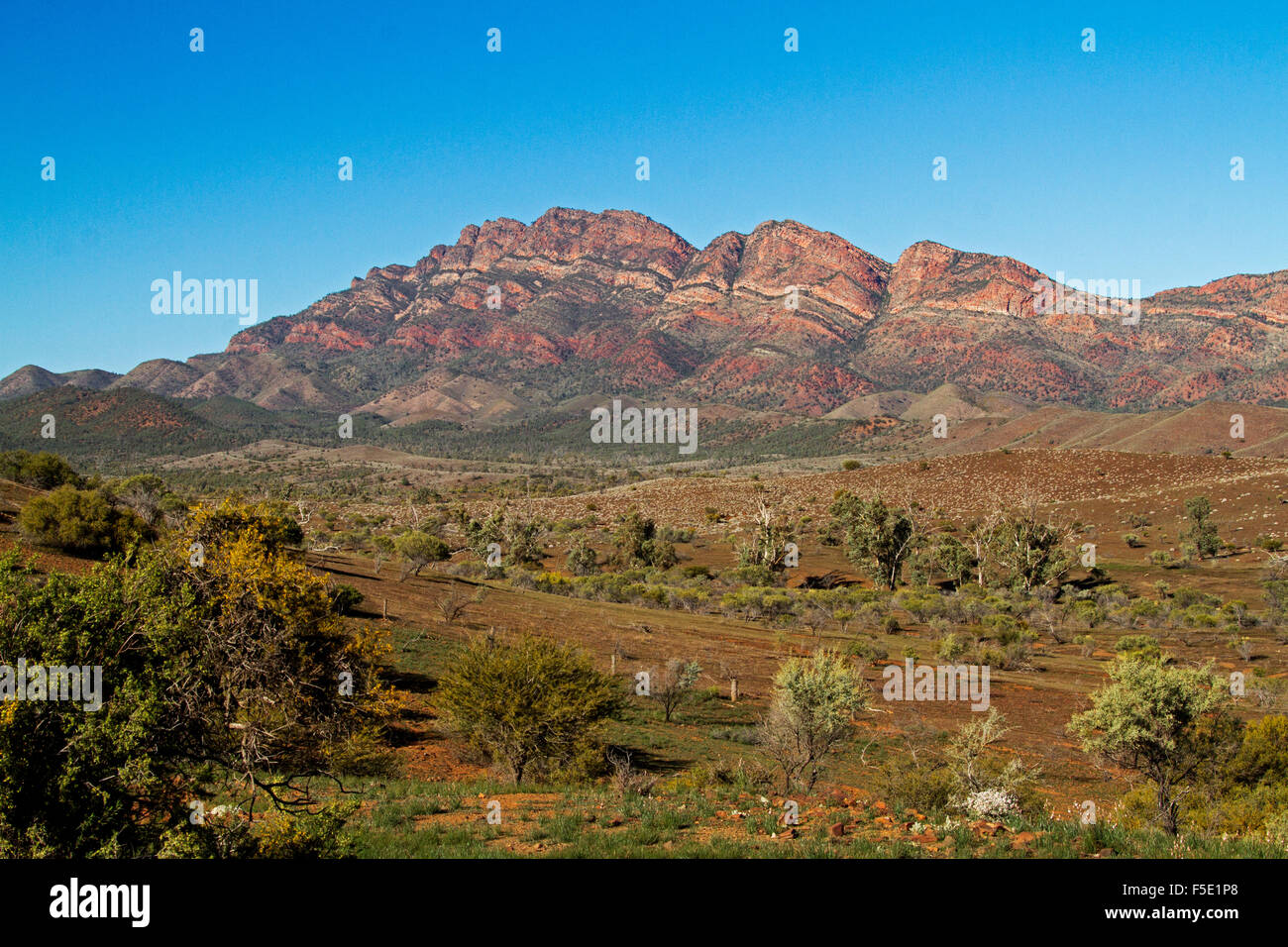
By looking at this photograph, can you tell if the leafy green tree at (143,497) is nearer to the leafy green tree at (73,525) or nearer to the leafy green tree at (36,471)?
the leafy green tree at (36,471)

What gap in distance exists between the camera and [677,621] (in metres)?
39.8

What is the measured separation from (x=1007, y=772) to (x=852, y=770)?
6.04 metres

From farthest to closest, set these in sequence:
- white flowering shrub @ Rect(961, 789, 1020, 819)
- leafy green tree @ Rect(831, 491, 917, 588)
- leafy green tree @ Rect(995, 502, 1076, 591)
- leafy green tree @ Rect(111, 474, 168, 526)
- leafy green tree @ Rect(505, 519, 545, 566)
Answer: leafy green tree @ Rect(505, 519, 545, 566)
leafy green tree @ Rect(831, 491, 917, 588)
leafy green tree @ Rect(995, 502, 1076, 591)
leafy green tree @ Rect(111, 474, 168, 526)
white flowering shrub @ Rect(961, 789, 1020, 819)

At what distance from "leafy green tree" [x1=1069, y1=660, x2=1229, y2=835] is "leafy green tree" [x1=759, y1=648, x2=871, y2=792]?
4.73 m

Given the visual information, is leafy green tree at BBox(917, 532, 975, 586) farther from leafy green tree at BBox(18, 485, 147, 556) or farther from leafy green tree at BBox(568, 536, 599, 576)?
leafy green tree at BBox(18, 485, 147, 556)

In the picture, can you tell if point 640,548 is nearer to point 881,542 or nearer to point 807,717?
point 881,542

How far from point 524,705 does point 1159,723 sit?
12.8 meters

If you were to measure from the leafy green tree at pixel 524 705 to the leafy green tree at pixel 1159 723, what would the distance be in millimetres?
10230

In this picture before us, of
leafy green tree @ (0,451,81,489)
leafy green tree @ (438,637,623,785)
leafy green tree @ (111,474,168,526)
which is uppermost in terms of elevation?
leafy green tree @ (0,451,81,489)

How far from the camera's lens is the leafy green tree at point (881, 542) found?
53844mm

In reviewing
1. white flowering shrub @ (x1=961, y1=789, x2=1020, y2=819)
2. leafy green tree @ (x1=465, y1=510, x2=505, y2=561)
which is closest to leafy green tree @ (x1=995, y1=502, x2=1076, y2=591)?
leafy green tree @ (x1=465, y1=510, x2=505, y2=561)

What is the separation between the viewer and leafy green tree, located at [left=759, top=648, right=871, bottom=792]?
16.8m

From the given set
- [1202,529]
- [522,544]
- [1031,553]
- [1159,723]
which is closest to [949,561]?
[1031,553]
